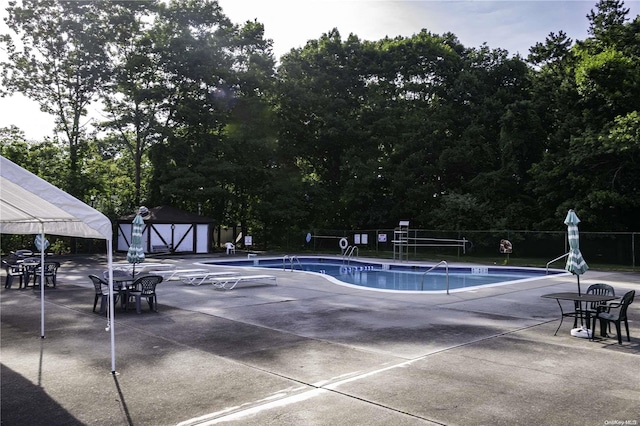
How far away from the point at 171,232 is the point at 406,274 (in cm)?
1594

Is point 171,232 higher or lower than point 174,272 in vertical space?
higher

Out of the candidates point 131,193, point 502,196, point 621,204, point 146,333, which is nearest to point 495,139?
point 502,196

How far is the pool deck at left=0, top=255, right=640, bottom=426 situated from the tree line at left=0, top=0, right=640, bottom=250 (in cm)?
2183

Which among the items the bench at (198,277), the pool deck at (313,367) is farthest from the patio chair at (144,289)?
the bench at (198,277)

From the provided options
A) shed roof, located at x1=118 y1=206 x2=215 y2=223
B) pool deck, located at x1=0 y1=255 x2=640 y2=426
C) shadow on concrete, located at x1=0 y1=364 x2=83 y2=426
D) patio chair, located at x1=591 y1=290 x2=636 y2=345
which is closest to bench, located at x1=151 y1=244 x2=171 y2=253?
shed roof, located at x1=118 y1=206 x2=215 y2=223

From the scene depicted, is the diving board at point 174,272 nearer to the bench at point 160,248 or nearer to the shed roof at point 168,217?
the bench at point 160,248

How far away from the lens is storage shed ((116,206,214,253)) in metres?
30.7

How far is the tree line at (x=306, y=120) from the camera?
31.5 meters

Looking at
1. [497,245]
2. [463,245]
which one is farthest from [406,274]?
[497,245]

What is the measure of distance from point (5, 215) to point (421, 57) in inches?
1357

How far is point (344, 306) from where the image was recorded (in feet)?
38.4

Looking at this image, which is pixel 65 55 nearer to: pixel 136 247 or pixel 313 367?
pixel 136 247

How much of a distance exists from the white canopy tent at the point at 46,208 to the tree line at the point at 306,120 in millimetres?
25236

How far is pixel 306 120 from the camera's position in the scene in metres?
39.0
